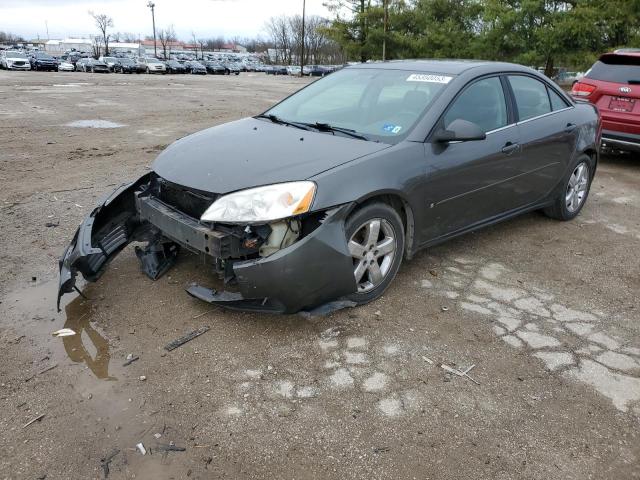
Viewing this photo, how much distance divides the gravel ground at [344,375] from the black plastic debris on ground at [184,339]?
51 millimetres

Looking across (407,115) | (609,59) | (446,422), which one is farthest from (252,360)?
(609,59)

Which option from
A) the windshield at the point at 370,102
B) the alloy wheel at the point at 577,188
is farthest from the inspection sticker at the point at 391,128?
the alloy wheel at the point at 577,188

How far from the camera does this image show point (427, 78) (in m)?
4.25

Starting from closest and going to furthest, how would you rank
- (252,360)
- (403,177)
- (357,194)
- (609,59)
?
(252,360) < (357,194) < (403,177) < (609,59)

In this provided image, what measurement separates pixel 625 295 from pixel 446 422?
2.27 m

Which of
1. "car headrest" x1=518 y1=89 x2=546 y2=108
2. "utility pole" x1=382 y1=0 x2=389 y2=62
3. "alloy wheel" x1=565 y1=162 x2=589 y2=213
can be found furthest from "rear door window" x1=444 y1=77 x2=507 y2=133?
"utility pole" x1=382 y1=0 x2=389 y2=62

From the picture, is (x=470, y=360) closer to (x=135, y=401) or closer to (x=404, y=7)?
(x=135, y=401)

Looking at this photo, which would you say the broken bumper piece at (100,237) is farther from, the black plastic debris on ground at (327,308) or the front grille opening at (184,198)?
the black plastic debris on ground at (327,308)

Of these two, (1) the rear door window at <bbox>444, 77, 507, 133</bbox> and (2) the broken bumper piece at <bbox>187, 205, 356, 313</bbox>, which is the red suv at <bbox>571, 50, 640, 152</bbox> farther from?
(2) the broken bumper piece at <bbox>187, 205, 356, 313</bbox>

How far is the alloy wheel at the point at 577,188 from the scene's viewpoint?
18.2 feet

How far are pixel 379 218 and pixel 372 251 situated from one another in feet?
0.76

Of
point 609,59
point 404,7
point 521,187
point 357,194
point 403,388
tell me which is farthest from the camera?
point 404,7

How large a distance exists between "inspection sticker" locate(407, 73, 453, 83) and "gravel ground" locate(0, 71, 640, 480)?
144 cm

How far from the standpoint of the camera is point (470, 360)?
125 inches
